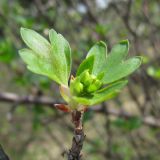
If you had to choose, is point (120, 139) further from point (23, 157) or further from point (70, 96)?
point (70, 96)

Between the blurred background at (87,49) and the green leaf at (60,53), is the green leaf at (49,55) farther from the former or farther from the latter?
the blurred background at (87,49)

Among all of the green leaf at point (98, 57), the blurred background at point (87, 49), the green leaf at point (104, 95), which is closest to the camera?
the green leaf at point (104, 95)

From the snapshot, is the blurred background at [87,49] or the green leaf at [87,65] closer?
the green leaf at [87,65]

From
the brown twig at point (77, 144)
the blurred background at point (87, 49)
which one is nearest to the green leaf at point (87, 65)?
the brown twig at point (77, 144)

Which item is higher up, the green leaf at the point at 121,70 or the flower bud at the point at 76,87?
the green leaf at the point at 121,70

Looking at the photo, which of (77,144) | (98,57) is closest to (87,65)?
(98,57)

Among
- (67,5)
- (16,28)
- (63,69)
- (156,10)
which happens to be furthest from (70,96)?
(156,10)

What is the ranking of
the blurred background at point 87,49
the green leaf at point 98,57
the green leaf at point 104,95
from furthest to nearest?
the blurred background at point 87,49
the green leaf at point 98,57
the green leaf at point 104,95

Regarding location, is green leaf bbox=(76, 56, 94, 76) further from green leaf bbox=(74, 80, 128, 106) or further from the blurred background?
the blurred background
